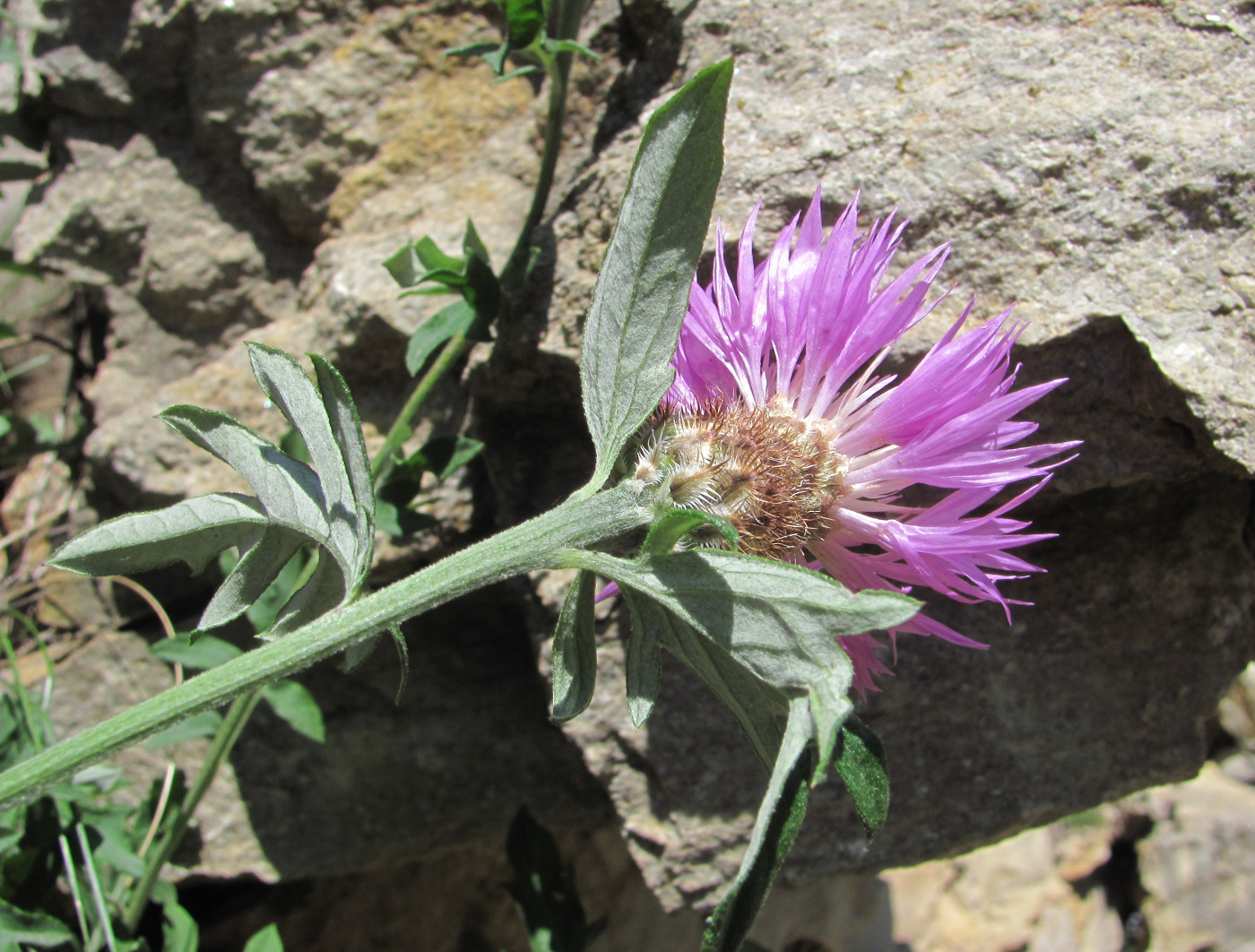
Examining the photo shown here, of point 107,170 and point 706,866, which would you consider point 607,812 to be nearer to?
point 706,866

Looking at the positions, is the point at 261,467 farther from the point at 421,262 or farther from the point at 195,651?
the point at 195,651

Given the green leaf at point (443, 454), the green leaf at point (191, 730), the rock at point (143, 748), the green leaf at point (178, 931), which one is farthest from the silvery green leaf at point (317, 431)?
the rock at point (143, 748)

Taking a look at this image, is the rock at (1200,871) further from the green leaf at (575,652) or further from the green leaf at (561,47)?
the green leaf at (561,47)

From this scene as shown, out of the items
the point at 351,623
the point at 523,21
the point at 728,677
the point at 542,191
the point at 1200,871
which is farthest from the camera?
the point at 1200,871

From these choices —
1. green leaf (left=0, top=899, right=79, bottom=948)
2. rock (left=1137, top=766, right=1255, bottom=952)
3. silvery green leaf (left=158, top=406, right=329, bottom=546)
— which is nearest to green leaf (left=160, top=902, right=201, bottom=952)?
green leaf (left=0, top=899, right=79, bottom=948)

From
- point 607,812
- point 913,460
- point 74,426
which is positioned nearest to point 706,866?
point 607,812

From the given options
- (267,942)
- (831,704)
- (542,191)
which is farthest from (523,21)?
(267,942)
